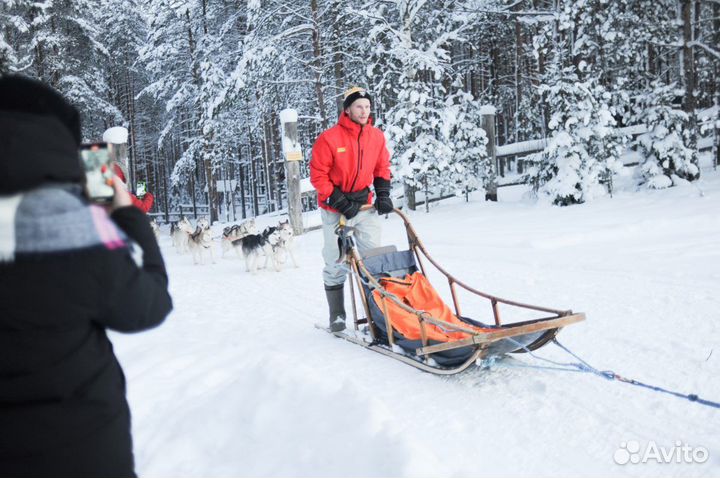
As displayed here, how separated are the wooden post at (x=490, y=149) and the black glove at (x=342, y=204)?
9.44m

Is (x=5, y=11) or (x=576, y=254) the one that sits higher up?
(x=5, y=11)

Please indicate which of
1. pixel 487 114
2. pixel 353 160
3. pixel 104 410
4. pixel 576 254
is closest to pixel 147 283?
pixel 104 410

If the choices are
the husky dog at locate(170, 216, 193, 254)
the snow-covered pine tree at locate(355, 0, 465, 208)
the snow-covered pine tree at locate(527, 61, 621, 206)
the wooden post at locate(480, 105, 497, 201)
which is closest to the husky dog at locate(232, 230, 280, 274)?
Answer: the husky dog at locate(170, 216, 193, 254)

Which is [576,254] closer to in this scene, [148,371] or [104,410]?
[148,371]

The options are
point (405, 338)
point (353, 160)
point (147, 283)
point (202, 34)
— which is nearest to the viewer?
point (147, 283)

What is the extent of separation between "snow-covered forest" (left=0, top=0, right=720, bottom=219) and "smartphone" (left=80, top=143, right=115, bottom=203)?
10.7 metres

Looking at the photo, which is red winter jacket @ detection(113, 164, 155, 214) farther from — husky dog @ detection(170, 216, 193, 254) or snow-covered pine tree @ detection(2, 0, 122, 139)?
snow-covered pine tree @ detection(2, 0, 122, 139)

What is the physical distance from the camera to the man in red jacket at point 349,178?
15.3 ft

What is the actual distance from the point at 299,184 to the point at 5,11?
12845 millimetres

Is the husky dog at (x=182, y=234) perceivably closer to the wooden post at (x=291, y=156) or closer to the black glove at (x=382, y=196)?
the wooden post at (x=291, y=156)

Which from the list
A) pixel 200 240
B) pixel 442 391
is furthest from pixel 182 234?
pixel 442 391

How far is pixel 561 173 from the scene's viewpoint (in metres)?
11.1

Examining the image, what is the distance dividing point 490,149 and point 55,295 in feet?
43.5

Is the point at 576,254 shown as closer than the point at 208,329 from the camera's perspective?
No
